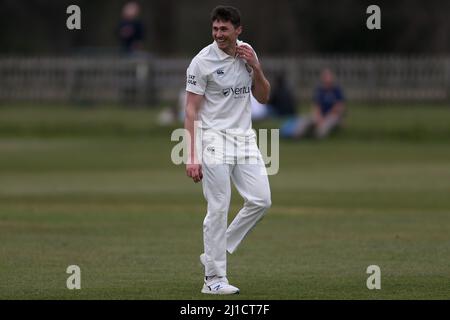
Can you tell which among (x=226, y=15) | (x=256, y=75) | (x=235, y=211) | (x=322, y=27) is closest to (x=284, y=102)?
(x=235, y=211)

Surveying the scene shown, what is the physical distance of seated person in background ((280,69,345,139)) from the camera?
Result: 1270 inches

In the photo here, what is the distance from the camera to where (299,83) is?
130ft

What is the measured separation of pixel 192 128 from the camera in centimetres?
1041

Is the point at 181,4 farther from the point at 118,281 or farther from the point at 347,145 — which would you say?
the point at 118,281

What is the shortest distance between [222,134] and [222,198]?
0.56 meters

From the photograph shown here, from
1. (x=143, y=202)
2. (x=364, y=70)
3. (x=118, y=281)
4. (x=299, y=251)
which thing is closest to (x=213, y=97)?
(x=118, y=281)

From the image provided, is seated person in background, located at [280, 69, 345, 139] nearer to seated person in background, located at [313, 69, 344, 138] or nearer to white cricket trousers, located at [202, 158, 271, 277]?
seated person in background, located at [313, 69, 344, 138]

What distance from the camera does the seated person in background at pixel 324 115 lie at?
32250mm

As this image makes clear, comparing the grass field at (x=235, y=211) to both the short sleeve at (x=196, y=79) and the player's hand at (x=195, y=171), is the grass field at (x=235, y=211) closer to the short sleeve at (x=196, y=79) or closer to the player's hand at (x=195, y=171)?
the player's hand at (x=195, y=171)

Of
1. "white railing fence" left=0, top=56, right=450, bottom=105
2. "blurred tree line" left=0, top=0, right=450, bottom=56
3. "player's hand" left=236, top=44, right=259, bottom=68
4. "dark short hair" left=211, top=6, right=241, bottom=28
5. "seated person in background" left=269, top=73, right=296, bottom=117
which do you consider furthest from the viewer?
"blurred tree line" left=0, top=0, right=450, bottom=56

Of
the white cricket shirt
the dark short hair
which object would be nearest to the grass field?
the white cricket shirt

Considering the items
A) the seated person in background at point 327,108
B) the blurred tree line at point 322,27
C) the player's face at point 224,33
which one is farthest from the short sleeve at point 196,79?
the blurred tree line at point 322,27

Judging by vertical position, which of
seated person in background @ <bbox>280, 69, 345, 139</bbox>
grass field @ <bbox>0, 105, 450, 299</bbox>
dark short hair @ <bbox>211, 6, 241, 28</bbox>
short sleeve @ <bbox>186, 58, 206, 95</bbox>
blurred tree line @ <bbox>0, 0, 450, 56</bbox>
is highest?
blurred tree line @ <bbox>0, 0, 450, 56</bbox>

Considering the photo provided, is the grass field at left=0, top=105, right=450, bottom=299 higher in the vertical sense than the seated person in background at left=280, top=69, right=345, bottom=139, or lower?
lower
